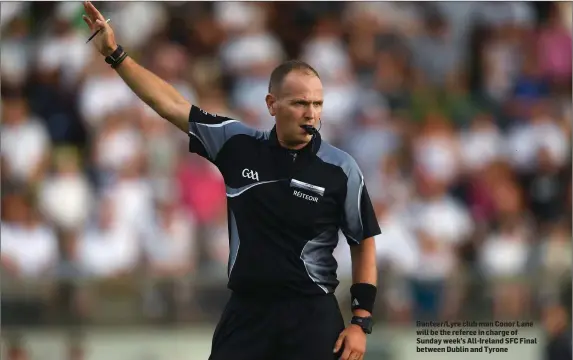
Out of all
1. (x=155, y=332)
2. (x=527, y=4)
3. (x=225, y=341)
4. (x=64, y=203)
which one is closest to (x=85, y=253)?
(x=64, y=203)

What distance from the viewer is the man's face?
19.1 ft

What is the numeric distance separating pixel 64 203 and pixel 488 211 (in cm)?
466

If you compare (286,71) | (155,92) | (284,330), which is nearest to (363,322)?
(284,330)

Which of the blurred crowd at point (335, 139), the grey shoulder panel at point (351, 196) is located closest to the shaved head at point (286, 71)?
the grey shoulder panel at point (351, 196)

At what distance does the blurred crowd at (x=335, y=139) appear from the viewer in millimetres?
10695

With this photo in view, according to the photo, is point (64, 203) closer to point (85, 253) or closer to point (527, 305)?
point (85, 253)

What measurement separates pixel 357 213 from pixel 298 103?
2.22 feet

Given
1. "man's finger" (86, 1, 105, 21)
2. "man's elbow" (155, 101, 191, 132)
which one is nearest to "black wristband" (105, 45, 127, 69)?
"man's finger" (86, 1, 105, 21)

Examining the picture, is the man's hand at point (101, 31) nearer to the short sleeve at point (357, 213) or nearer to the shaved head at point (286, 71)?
the shaved head at point (286, 71)

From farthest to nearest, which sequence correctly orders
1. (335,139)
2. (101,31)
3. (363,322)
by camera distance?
(335,139) < (101,31) < (363,322)

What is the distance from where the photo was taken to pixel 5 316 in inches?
384

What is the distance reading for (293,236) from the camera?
5.84 m

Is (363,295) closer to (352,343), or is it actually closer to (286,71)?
(352,343)

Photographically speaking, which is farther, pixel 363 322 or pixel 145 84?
pixel 145 84
